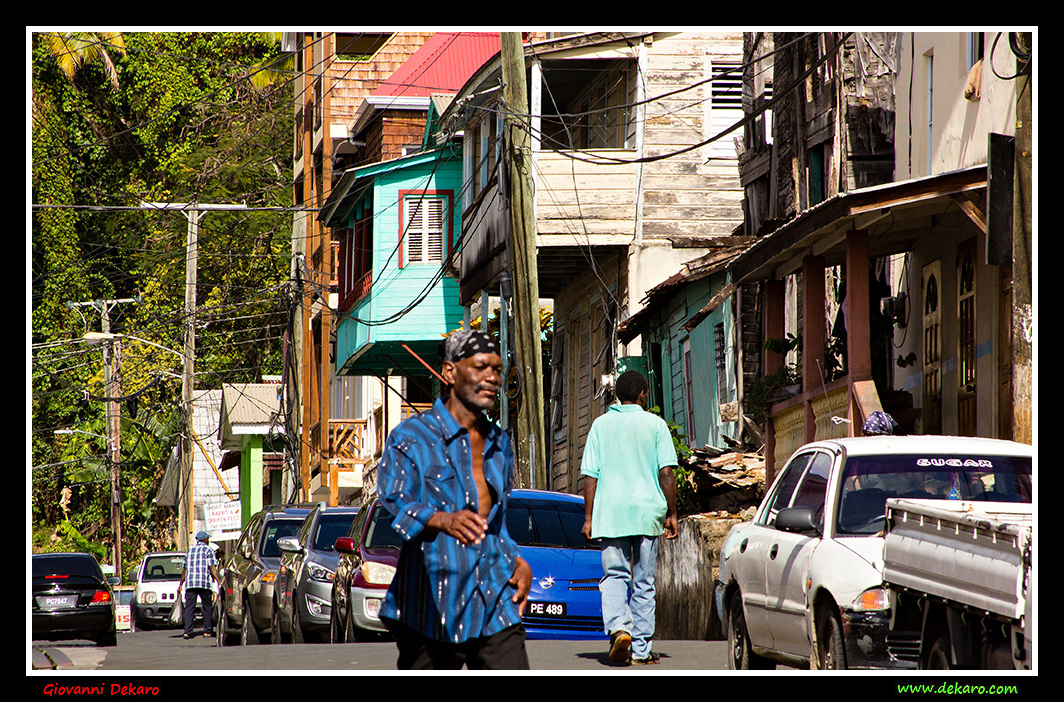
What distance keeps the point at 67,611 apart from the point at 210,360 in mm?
38295

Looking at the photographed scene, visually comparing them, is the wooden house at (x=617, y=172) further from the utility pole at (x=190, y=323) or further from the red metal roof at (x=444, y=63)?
the red metal roof at (x=444, y=63)

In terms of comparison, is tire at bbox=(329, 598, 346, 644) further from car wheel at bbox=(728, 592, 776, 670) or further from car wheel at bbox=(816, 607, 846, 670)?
car wheel at bbox=(816, 607, 846, 670)

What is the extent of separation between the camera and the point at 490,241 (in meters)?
25.9

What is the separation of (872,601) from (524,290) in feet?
32.6

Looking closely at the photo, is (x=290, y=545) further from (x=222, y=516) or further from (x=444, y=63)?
(x=444, y=63)

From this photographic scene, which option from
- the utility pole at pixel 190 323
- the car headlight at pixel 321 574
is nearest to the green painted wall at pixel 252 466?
the utility pole at pixel 190 323

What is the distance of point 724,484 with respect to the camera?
751 inches

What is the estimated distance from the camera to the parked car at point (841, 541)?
26.2ft

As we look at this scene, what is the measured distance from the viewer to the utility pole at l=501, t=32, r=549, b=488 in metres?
17.5

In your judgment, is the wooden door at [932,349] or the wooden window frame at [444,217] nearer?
the wooden door at [932,349]

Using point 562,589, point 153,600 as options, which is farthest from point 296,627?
point 153,600

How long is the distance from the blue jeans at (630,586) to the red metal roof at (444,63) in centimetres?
2873

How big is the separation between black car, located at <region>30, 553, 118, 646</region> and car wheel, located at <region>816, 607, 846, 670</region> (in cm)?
1805

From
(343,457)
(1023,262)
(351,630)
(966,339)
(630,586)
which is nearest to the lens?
(1023,262)
